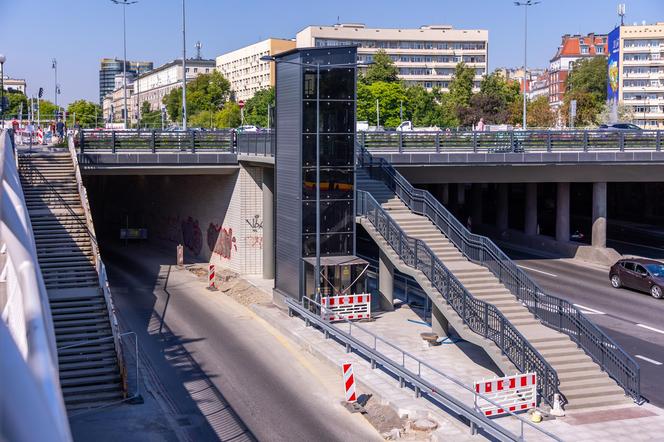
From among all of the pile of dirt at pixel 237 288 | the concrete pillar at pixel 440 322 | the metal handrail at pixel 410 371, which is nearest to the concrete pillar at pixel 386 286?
the metal handrail at pixel 410 371

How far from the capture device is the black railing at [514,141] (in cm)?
3722

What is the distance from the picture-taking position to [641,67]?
116438mm

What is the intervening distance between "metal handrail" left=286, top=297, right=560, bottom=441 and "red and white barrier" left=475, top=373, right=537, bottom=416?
0.17 meters

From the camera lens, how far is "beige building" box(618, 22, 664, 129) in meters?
115

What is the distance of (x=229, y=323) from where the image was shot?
92.0 ft

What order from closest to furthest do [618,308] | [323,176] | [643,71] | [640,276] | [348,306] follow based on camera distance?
[348,306], [323,176], [618,308], [640,276], [643,71]

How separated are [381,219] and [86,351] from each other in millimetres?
10606

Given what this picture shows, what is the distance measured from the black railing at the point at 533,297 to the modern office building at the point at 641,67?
9238 cm

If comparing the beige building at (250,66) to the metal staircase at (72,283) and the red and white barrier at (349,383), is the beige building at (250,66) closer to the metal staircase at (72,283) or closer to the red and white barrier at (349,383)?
the metal staircase at (72,283)

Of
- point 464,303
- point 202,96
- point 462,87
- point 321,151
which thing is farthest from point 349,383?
point 202,96

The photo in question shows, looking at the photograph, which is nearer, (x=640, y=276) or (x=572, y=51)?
(x=640, y=276)

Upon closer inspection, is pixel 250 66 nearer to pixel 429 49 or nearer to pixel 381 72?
pixel 429 49

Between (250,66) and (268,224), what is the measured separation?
108742mm

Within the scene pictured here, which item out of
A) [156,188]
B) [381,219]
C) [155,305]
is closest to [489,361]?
[381,219]
